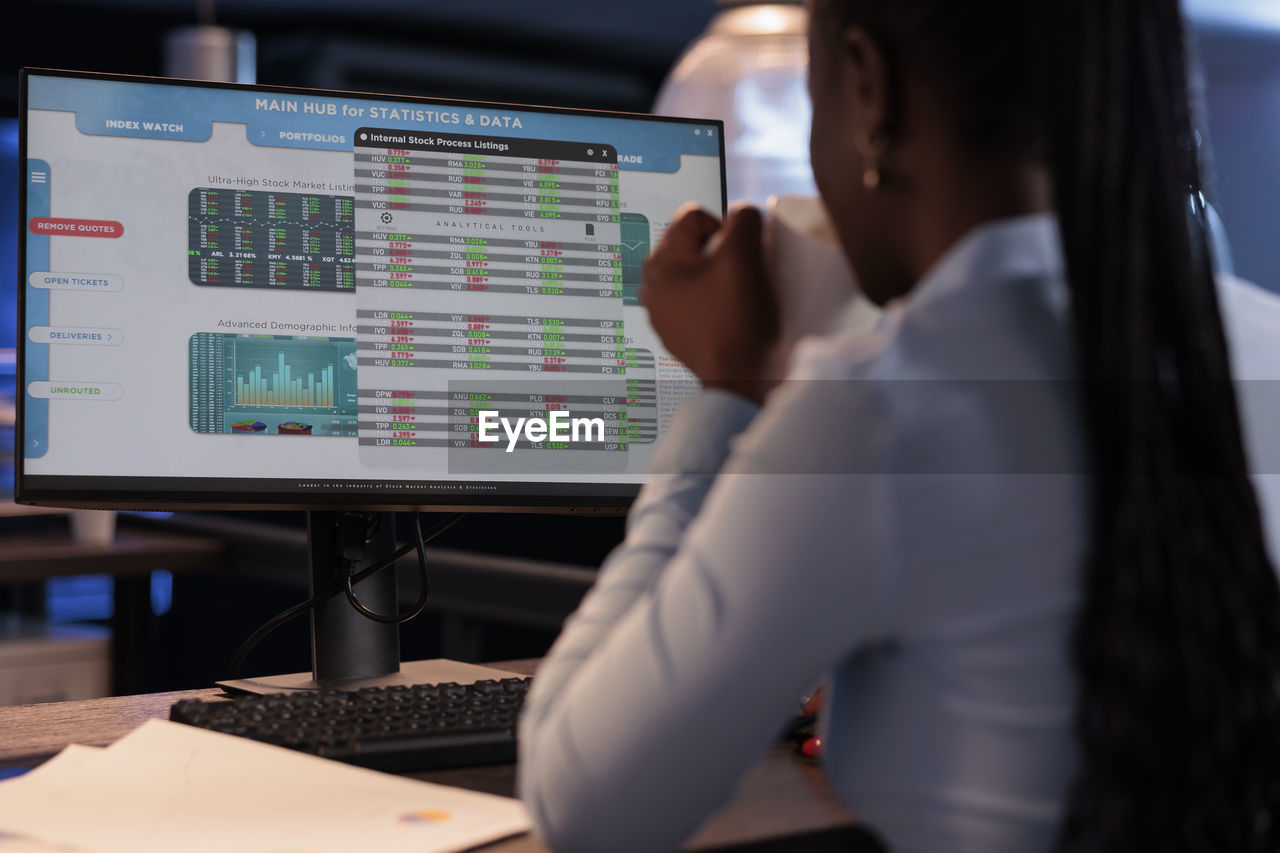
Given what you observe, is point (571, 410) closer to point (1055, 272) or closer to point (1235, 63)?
point (1055, 272)

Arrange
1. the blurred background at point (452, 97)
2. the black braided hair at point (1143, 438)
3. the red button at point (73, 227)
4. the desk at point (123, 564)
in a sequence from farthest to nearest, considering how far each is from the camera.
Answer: the desk at point (123, 564), the blurred background at point (452, 97), the red button at point (73, 227), the black braided hair at point (1143, 438)

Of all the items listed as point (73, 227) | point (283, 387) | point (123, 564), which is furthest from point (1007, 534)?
point (123, 564)

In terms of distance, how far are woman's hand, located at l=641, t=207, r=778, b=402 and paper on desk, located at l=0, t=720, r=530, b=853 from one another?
0.27m

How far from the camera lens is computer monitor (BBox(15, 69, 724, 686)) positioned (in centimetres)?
105

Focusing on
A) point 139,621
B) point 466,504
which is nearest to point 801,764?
point 466,504

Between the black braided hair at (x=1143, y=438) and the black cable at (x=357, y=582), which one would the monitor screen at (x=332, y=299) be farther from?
the black braided hair at (x=1143, y=438)

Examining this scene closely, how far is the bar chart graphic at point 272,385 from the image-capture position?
3.50 feet

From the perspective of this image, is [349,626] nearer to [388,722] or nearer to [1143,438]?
[388,722]

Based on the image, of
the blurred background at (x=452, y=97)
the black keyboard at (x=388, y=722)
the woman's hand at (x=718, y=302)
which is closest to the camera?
the woman's hand at (x=718, y=302)

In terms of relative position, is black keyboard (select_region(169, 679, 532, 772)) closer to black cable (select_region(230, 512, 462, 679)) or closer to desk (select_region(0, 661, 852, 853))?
desk (select_region(0, 661, 852, 853))

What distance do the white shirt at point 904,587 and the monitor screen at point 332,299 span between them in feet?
1.96

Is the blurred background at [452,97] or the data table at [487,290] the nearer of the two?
the data table at [487,290]

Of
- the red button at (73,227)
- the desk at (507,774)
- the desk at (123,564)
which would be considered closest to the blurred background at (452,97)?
the desk at (123,564)
